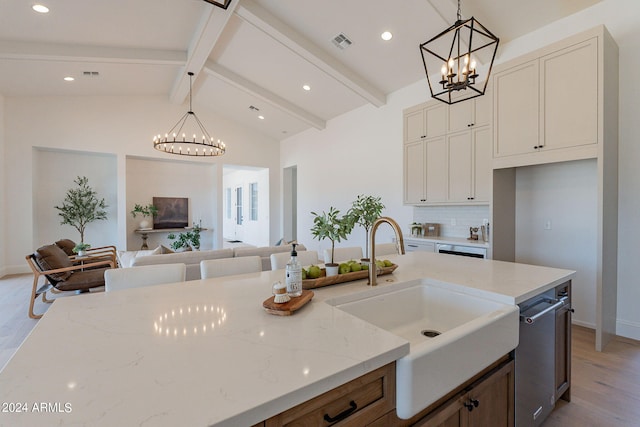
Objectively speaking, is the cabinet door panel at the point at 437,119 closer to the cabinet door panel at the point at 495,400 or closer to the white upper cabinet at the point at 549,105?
the white upper cabinet at the point at 549,105

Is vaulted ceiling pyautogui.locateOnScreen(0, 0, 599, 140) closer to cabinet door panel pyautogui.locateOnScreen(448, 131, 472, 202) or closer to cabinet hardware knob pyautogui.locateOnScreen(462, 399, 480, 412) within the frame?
cabinet door panel pyautogui.locateOnScreen(448, 131, 472, 202)

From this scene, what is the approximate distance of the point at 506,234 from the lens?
372cm

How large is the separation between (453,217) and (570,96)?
2085 millimetres

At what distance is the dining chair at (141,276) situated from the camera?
1.74m

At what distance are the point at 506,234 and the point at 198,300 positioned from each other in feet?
12.2

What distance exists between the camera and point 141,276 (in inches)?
71.6

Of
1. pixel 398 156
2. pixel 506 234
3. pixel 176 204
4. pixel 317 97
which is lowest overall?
pixel 506 234

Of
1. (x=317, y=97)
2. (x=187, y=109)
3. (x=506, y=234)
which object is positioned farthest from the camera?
(x=187, y=109)

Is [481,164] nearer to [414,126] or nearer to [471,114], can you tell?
A: [471,114]

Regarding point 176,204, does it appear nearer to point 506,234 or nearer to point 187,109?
point 187,109

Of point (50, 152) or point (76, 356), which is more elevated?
point (50, 152)

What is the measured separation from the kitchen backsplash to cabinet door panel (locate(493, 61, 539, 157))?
1.04 metres

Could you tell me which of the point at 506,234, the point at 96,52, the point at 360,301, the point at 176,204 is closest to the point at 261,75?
the point at 96,52

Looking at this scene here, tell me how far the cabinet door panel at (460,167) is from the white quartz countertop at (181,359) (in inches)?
112
